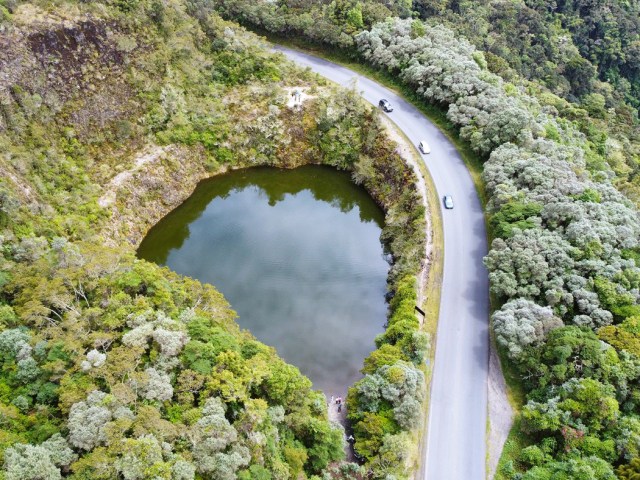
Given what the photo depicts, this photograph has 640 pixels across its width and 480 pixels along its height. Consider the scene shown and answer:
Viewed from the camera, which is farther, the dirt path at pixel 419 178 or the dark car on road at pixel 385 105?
the dark car on road at pixel 385 105

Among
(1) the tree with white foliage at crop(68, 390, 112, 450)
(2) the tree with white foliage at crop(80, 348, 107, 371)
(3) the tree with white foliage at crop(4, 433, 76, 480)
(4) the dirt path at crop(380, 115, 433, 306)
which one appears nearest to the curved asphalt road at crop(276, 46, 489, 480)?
(4) the dirt path at crop(380, 115, 433, 306)

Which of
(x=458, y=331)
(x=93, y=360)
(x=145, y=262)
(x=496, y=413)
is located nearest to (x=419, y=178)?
(x=458, y=331)

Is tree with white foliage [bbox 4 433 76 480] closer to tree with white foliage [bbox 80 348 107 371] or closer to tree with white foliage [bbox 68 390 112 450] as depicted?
tree with white foliage [bbox 68 390 112 450]

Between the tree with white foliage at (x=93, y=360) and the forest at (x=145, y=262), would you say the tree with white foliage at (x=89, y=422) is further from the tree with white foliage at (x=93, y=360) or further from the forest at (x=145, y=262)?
the tree with white foliage at (x=93, y=360)

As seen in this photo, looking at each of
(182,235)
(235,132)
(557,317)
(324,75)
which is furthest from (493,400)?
(324,75)

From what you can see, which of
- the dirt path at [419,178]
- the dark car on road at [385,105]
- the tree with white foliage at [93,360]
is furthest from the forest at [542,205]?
the tree with white foliage at [93,360]
